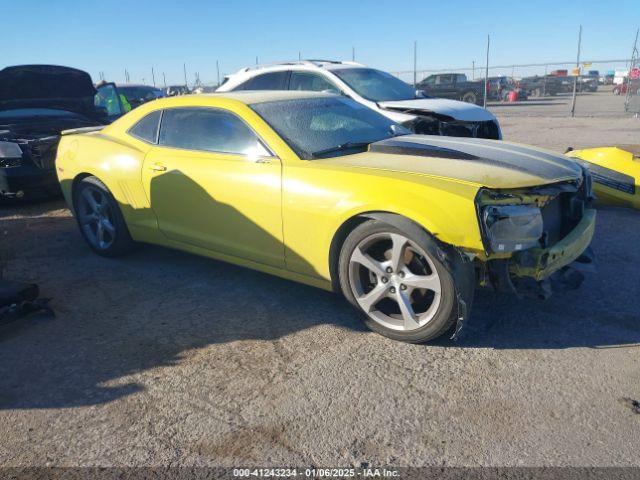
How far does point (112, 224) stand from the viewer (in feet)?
16.2

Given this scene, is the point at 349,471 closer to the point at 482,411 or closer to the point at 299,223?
the point at 482,411

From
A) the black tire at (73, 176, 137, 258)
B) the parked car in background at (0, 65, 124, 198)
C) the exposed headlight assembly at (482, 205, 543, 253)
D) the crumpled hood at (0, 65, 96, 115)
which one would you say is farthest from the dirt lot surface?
the crumpled hood at (0, 65, 96, 115)

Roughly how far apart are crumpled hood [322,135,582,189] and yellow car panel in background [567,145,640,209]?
262cm

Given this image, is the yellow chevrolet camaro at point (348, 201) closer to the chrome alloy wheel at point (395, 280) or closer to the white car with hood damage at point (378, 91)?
the chrome alloy wheel at point (395, 280)

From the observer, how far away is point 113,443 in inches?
97.7

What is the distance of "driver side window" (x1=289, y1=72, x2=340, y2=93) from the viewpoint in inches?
328

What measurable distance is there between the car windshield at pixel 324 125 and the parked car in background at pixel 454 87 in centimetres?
2325

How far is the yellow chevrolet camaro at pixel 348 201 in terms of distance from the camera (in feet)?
10.00

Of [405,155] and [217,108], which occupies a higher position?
[217,108]

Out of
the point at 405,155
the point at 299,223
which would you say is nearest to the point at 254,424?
the point at 299,223

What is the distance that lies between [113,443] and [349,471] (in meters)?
1.10

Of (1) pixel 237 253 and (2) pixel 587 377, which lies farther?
(1) pixel 237 253

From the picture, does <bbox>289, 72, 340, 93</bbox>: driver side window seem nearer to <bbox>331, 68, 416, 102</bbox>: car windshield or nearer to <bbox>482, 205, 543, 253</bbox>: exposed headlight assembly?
<bbox>331, 68, 416, 102</bbox>: car windshield

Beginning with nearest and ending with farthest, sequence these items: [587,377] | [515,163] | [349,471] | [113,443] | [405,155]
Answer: [349,471] < [113,443] < [587,377] < [515,163] < [405,155]
